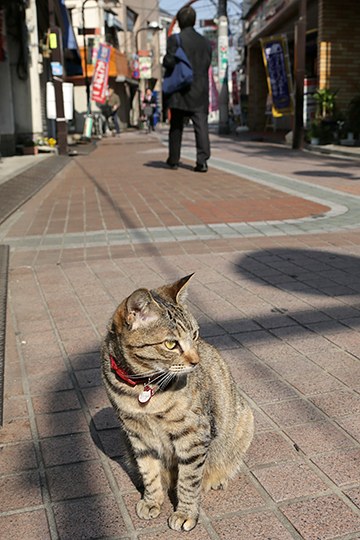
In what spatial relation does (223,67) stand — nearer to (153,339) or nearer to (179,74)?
(179,74)

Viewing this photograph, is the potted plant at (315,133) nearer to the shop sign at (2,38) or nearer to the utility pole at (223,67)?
the shop sign at (2,38)

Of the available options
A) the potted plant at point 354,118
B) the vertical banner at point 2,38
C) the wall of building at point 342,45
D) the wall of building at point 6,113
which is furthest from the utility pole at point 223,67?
the vertical banner at point 2,38

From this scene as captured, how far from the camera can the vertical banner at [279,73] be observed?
19656 mm

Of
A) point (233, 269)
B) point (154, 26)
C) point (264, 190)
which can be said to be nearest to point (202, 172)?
point (264, 190)

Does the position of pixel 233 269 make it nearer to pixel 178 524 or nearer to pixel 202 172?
pixel 178 524

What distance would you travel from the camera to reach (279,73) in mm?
19969

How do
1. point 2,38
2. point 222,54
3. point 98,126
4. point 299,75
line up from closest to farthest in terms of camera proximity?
point 2,38
point 299,75
point 222,54
point 98,126

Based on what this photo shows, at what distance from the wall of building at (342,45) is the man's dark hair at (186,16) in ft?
26.9

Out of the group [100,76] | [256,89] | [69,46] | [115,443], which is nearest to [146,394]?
[115,443]

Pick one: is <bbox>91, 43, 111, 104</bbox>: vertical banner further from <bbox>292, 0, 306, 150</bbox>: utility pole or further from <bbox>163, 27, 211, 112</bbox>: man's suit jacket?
<bbox>163, 27, 211, 112</bbox>: man's suit jacket

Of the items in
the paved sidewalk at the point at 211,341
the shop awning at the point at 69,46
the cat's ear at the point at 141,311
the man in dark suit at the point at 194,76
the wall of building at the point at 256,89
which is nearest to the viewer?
the cat's ear at the point at 141,311

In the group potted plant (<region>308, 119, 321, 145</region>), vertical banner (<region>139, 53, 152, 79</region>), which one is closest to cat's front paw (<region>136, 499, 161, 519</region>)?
potted plant (<region>308, 119, 321, 145</region>)

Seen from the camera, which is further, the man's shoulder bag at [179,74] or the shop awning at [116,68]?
the shop awning at [116,68]

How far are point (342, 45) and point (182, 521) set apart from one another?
61.9 ft
